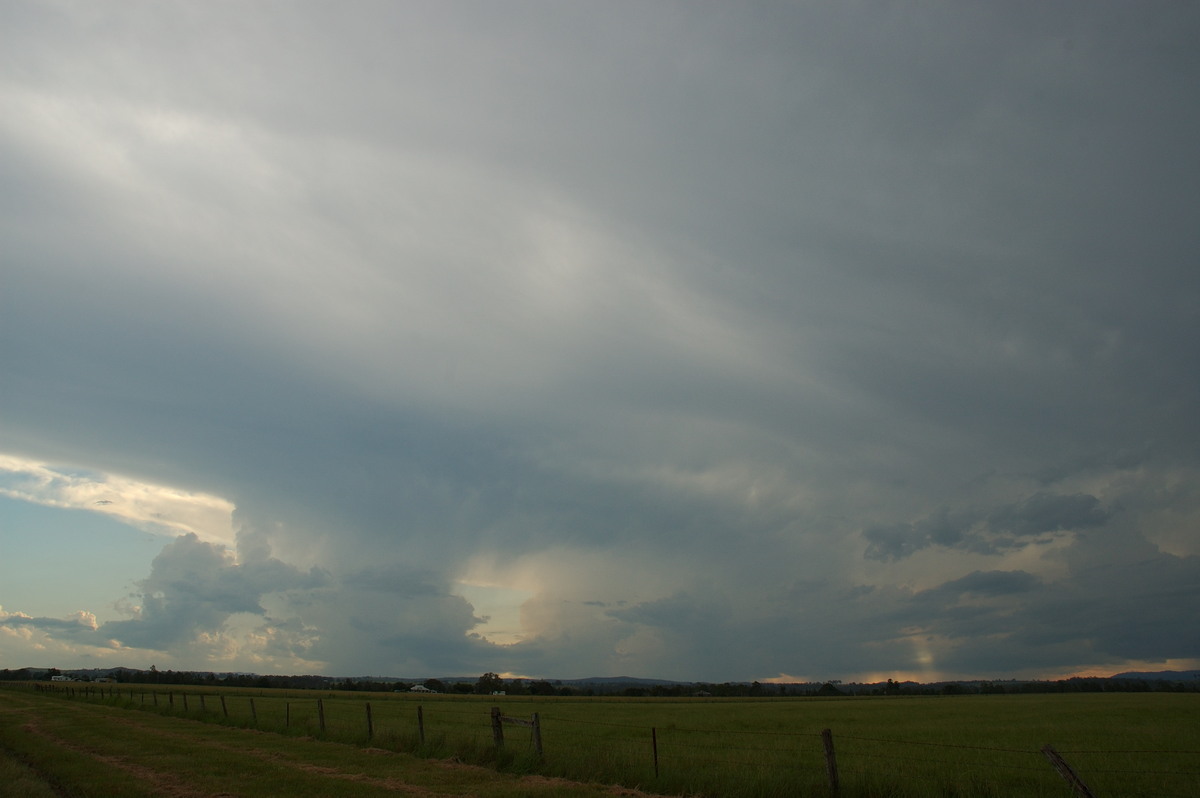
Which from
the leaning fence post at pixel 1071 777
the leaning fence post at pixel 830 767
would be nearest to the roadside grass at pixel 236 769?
the leaning fence post at pixel 830 767

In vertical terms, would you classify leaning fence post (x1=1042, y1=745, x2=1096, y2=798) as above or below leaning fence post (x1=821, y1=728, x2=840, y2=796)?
above

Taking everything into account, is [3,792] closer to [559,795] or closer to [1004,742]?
[559,795]

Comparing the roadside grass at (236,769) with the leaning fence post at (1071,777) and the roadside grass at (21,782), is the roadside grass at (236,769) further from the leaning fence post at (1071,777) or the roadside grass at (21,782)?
the leaning fence post at (1071,777)

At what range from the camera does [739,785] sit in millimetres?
17000

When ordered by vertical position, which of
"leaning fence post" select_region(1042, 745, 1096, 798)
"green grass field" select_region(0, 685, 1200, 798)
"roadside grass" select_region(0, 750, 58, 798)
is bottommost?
"green grass field" select_region(0, 685, 1200, 798)

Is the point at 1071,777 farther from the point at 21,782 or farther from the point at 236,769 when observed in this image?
the point at 21,782

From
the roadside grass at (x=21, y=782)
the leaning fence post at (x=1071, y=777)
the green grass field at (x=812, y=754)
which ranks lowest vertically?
the green grass field at (x=812, y=754)

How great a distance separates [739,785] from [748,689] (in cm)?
19328

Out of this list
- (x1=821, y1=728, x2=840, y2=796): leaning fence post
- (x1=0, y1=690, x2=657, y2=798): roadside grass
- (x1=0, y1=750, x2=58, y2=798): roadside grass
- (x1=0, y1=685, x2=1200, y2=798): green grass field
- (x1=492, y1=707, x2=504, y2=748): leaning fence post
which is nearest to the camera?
(x1=821, y1=728, x2=840, y2=796): leaning fence post

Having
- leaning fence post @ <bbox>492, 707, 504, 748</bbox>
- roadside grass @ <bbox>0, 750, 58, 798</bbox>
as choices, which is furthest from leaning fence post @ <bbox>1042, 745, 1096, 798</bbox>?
roadside grass @ <bbox>0, 750, 58, 798</bbox>

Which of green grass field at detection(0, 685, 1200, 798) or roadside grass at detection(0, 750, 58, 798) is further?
green grass field at detection(0, 685, 1200, 798)

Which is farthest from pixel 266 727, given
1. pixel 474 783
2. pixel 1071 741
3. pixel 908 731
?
pixel 1071 741

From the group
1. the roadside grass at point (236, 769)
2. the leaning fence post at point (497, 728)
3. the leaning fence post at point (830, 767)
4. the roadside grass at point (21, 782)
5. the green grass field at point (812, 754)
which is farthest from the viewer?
the leaning fence post at point (497, 728)

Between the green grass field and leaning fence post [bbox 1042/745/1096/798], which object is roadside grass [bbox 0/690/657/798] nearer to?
the green grass field
